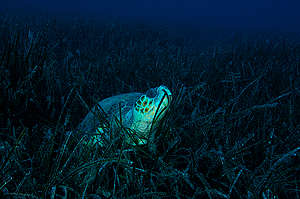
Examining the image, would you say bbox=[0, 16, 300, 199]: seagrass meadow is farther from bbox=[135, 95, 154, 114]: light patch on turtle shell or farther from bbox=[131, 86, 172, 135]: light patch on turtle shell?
bbox=[135, 95, 154, 114]: light patch on turtle shell

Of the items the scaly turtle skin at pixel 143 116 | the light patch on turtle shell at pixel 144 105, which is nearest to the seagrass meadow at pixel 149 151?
the scaly turtle skin at pixel 143 116

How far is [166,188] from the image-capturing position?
A: 1.18 meters

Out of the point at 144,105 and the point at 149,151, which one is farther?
the point at 144,105

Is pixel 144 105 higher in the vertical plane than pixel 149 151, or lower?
higher

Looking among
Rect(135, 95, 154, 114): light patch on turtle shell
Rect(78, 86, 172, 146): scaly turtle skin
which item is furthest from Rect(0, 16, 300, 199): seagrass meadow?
Rect(135, 95, 154, 114): light patch on turtle shell

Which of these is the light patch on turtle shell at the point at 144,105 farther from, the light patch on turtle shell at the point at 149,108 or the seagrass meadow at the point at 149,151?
the seagrass meadow at the point at 149,151

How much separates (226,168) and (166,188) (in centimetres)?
36

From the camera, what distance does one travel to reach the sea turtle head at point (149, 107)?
153 centimetres

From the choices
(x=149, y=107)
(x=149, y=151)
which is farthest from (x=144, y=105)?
(x=149, y=151)

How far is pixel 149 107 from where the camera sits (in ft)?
5.16

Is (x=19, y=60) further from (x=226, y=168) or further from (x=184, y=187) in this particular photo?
(x=226, y=168)

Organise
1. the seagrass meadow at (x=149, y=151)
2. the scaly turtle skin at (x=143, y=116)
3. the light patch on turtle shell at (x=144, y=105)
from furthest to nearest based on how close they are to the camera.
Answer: the light patch on turtle shell at (x=144, y=105) → the scaly turtle skin at (x=143, y=116) → the seagrass meadow at (x=149, y=151)

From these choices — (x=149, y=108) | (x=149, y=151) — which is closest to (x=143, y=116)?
(x=149, y=108)

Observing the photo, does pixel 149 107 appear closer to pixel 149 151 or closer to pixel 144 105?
pixel 144 105
